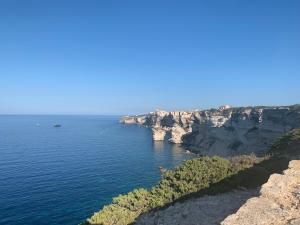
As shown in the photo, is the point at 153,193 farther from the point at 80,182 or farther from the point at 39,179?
the point at 39,179

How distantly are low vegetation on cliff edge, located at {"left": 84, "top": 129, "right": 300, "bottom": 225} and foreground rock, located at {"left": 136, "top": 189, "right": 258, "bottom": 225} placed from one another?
114 centimetres

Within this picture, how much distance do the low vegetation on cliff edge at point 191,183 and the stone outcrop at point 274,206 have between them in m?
7.93

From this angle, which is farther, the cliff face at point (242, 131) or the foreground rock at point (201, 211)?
the cliff face at point (242, 131)

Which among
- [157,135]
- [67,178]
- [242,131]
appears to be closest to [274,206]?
[67,178]

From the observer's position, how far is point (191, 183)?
21.2 metres

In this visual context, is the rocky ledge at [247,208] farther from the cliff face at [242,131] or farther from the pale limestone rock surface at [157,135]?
the pale limestone rock surface at [157,135]

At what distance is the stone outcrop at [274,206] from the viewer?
340 inches

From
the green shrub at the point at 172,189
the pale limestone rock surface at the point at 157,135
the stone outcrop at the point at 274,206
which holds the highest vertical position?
the stone outcrop at the point at 274,206

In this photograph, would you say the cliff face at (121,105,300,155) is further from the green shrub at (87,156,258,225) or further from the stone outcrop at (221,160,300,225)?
the stone outcrop at (221,160,300,225)

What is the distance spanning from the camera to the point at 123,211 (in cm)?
1945

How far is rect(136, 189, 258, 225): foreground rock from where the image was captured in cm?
1502

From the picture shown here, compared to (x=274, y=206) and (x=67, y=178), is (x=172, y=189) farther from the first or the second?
(x=67, y=178)

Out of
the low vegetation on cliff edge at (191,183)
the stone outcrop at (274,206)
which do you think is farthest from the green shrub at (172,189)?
the stone outcrop at (274,206)

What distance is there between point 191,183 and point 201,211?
5.24m
